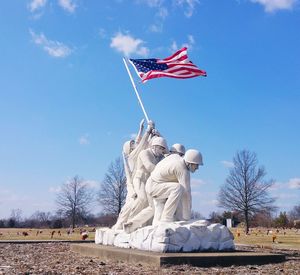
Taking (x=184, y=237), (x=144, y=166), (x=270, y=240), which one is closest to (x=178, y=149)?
(x=144, y=166)

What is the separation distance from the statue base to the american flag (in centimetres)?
628

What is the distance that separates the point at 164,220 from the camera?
11.6m

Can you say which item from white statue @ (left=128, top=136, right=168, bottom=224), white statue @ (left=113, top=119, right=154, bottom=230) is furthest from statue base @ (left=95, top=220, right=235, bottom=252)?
white statue @ (left=113, top=119, right=154, bottom=230)

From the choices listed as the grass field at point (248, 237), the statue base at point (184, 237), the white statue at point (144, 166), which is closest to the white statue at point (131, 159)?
the white statue at point (144, 166)

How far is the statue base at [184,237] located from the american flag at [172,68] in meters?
6.28

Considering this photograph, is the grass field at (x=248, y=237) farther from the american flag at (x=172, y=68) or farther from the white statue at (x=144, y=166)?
the american flag at (x=172, y=68)

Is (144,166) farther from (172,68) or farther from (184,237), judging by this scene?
(172,68)

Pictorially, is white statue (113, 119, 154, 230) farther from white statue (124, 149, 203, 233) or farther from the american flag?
white statue (124, 149, 203, 233)

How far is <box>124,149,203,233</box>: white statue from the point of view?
11633 mm

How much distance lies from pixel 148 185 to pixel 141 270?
146 inches

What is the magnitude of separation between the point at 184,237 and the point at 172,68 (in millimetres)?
7229

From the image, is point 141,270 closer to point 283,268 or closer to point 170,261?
point 170,261

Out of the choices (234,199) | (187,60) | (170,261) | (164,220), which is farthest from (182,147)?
(234,199)

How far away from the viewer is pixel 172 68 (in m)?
16.3
